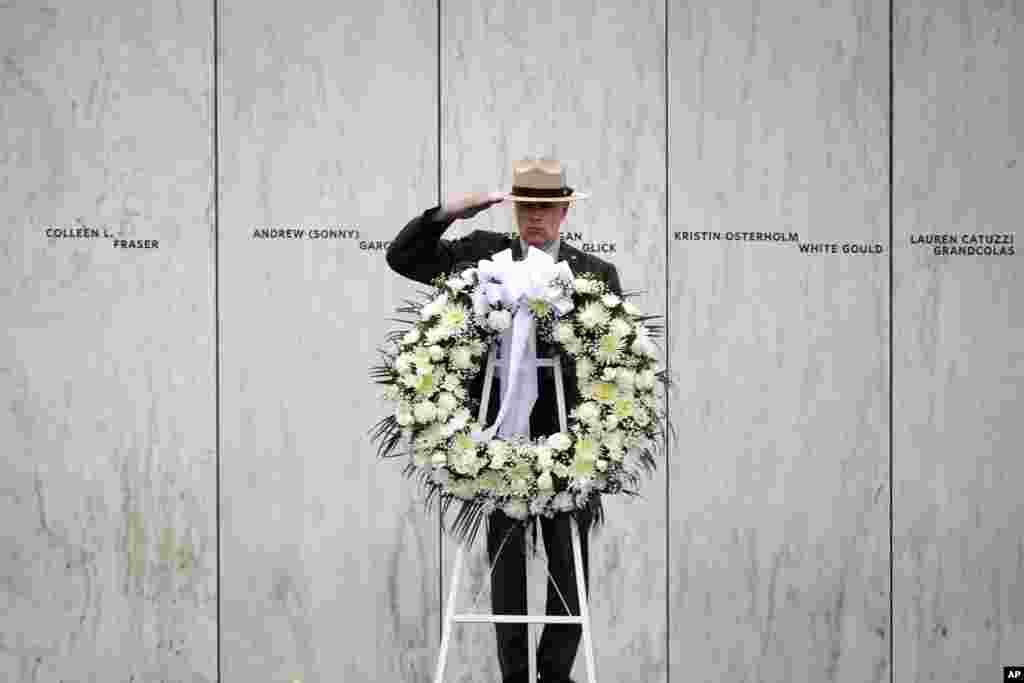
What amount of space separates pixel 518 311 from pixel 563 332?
0.53 feet

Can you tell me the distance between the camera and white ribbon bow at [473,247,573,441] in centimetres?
404

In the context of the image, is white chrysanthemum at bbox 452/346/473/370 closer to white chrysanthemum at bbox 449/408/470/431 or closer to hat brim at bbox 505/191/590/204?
white chrysanthemum at bbox 449/408/470/431

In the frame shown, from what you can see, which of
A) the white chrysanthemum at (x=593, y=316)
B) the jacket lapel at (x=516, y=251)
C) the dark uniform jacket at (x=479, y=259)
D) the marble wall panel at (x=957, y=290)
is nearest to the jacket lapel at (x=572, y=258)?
the dark uniform jacket at (x=479, y=259)

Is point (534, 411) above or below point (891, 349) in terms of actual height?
below

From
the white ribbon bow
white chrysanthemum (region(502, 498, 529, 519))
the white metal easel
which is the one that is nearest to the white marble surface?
the white metal easel

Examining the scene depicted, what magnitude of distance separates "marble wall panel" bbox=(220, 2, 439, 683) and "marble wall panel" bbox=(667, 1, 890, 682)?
3.82 ft

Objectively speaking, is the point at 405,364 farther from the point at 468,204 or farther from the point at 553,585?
the point at 553,585

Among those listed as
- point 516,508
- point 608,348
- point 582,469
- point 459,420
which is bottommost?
point 516,508

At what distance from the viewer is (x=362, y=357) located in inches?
226

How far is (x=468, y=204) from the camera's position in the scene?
13.7ft

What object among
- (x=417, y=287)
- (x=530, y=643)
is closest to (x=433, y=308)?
(x=530, y=643)

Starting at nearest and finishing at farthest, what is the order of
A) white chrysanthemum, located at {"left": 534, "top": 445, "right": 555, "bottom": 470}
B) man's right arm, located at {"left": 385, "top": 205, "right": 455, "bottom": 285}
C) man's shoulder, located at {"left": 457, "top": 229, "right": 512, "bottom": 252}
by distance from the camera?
white chrysanthemum, located at {"left": 534, "top": 445, "right": 555, "bottom": 470}, man's right arm, located at {"left": 385, "top": 205, "right": 455, "bottom": 285}, man's shoulder, located at {"left": 457, "top": 229, "right": 512, "bottom": 252}

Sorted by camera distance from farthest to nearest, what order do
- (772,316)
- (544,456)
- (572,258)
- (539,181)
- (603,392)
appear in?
(772,316) → (572,258) → (539,181) → (603,392) → (544,456)

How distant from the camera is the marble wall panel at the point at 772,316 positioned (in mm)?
5754
